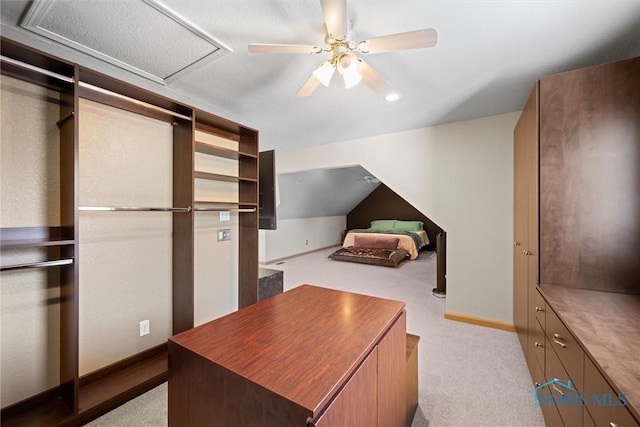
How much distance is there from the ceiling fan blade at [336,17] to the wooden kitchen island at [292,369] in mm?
1406

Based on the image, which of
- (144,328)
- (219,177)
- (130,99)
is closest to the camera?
(130,99)

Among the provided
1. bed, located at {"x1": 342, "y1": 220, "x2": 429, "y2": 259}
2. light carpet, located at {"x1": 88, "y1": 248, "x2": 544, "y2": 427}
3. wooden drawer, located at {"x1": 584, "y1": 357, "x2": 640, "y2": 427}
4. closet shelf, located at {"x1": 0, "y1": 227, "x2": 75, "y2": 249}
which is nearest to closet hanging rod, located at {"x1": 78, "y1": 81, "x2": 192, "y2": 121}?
closet shelf, located at {"x1": 0, "y1": 227, "x2": 75, "y2": 249}

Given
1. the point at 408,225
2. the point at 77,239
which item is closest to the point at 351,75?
the point at 77,239

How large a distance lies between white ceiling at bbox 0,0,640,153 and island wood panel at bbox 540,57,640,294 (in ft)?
0.93

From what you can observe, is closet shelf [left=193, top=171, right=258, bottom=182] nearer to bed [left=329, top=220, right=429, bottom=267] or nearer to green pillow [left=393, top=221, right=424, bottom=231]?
bed [left=329, top=220, right=429, bottom=267]

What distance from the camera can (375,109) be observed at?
262cm

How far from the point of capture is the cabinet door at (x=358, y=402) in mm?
702

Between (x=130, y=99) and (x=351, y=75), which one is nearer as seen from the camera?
(x=351, y=75)

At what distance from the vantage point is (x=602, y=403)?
823 mm

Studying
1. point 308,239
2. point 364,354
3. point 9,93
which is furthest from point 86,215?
point 308,239

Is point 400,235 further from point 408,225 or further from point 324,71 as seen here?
point 324,71

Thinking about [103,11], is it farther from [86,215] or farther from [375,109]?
[375,109]

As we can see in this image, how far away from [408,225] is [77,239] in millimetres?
7574

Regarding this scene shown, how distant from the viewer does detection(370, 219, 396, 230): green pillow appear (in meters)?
8.05
